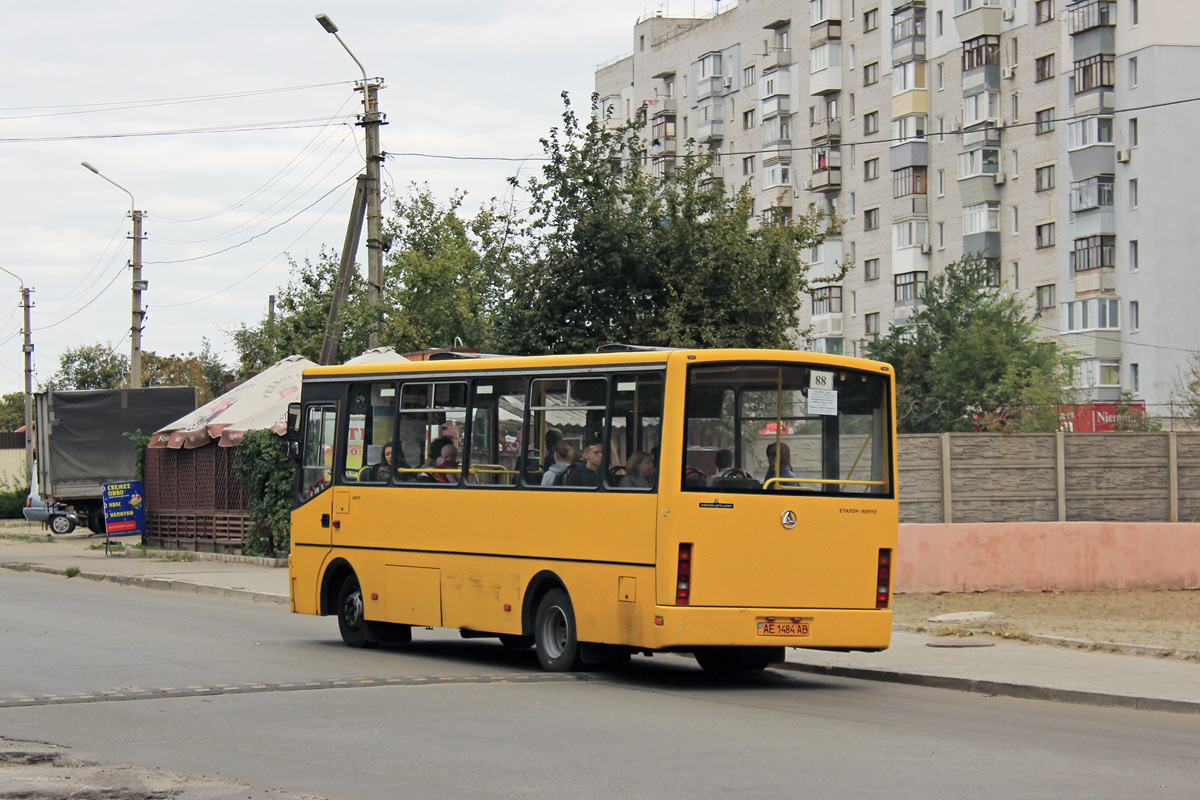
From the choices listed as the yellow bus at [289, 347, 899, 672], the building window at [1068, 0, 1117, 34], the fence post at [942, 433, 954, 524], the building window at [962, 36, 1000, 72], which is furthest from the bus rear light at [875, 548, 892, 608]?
the building window at [962, 36, 1000, 72]

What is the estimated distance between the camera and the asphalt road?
834 cm

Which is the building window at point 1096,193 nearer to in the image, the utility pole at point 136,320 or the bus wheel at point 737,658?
the utility pole at point 136,320

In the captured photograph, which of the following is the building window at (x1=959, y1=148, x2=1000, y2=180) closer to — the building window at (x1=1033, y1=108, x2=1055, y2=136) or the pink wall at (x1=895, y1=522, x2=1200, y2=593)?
the building window at (x1=1033, y1=108, x2=1055, y2=136)

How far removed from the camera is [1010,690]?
42.3ft

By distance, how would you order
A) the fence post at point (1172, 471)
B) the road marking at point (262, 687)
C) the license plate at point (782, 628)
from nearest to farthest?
the road marking at point (262, 687)
the license plate at point (782, 628)
the fence post at point (1172, 471)

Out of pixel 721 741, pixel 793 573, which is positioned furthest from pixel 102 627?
pixel 721 741

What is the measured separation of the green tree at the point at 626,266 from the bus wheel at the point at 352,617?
13.8 m

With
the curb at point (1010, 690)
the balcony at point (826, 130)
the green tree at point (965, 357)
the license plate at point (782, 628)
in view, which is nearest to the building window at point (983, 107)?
the green tree at point (965, 357)

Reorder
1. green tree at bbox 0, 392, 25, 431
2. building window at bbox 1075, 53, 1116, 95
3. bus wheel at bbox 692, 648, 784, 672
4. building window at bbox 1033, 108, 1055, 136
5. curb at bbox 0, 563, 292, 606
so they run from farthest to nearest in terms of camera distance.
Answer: green tree at bbox 0, 392, 25, 431
building window at bbox 1033, 108, 1055, 136
building window at bbox 1075, 53, 1116, 95
curb at bbox 0, 563, 292, 606
bus wheel at bbox 692, 648, 784, 672

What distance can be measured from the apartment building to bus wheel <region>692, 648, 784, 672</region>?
36742 mm

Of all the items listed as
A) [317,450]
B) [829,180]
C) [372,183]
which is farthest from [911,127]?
[317,450]

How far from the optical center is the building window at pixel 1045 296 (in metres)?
62.8

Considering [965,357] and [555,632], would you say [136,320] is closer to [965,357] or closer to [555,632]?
[965,357]

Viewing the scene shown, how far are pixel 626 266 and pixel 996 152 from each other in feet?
129
